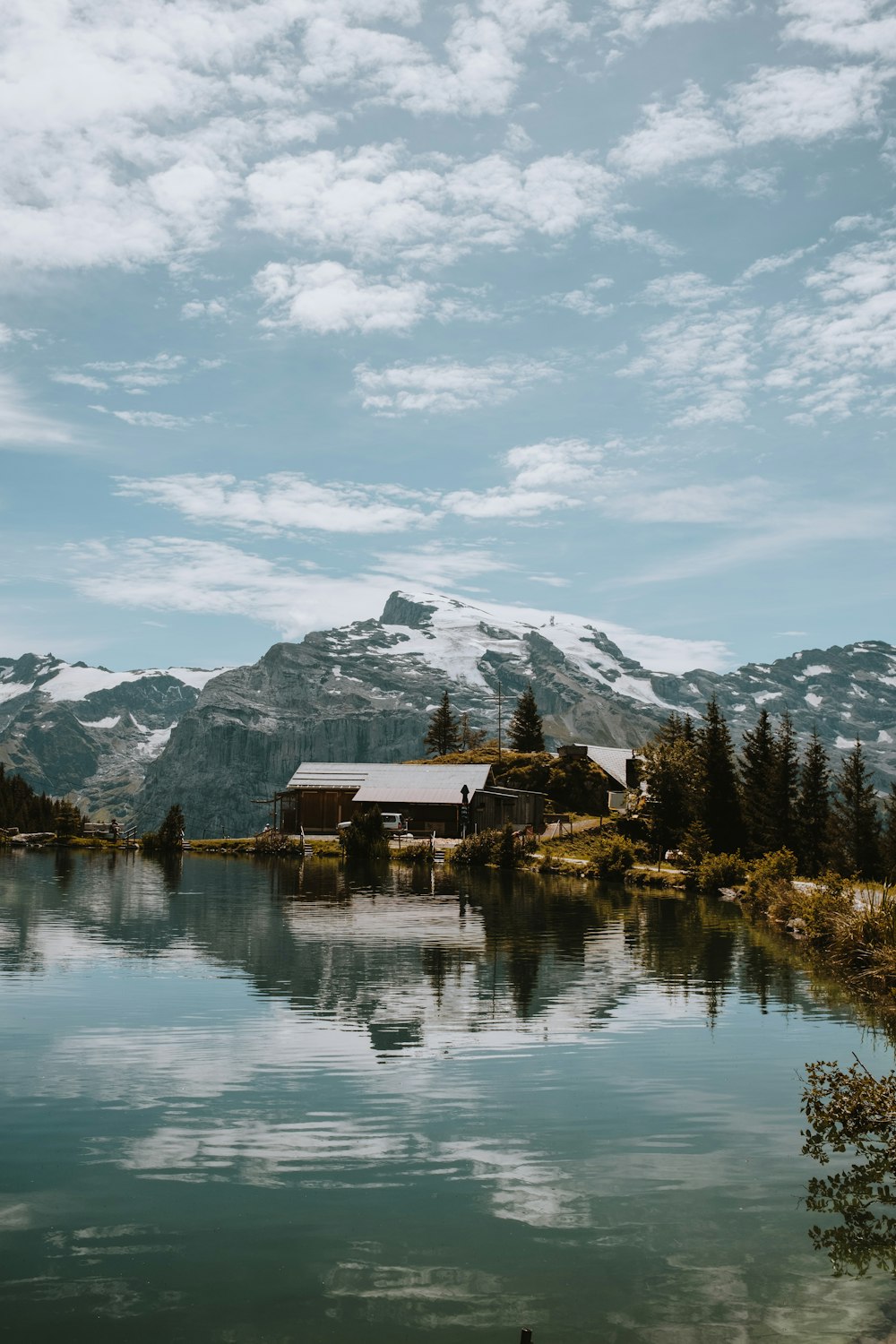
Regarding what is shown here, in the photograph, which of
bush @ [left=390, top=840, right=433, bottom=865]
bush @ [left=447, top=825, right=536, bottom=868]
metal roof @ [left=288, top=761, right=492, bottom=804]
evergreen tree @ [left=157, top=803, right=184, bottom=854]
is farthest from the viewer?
metal roof @ [left=288, top=761, right=492, bottom=804]

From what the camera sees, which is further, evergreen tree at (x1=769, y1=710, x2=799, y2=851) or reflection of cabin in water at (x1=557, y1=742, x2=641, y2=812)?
reflection of cabin in water at (x1=557, y1=742, x2=641, y2=812)

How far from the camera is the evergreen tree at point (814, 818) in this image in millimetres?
61500

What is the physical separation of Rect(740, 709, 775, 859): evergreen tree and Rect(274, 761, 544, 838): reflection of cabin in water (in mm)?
31519

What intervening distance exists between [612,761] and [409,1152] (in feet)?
361

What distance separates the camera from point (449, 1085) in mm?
15789

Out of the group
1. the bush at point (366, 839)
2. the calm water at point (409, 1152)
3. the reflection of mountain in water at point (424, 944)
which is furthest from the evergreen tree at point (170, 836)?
the calm water at point (409, 1152)

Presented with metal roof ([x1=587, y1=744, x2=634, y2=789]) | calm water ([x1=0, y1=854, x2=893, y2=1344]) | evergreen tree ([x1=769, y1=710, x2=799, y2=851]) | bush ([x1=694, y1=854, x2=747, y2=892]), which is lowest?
bush ([x1=694, y1=854, x2=747, y2=892])

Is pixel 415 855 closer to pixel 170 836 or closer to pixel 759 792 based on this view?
pixel 170 836

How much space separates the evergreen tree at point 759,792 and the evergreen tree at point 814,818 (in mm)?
1916

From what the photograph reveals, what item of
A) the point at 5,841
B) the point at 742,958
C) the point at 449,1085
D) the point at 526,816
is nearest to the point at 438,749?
the point at 526,816

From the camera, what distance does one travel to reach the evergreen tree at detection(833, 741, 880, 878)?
59.4 metres

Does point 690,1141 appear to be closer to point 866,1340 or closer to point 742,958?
point 866,1340

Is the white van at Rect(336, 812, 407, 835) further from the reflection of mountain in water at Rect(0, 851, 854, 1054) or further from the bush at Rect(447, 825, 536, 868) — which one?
the reflection of mountain in water at Rect(0, 851, 854, 1054)

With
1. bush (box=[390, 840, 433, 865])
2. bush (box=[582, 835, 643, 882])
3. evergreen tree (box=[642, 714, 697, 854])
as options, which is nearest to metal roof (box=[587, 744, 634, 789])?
bush (box=[390, 840, 433, 865])
